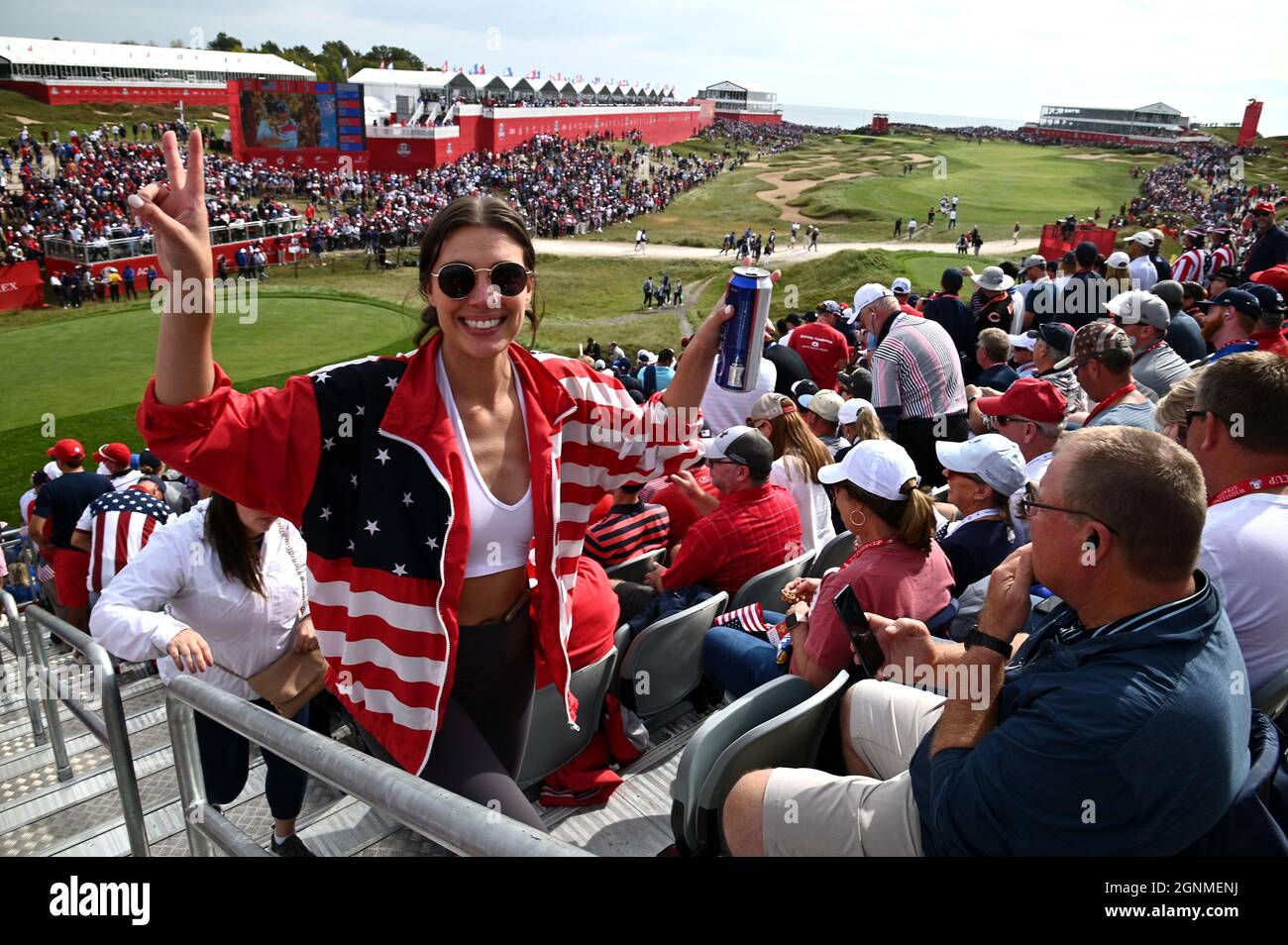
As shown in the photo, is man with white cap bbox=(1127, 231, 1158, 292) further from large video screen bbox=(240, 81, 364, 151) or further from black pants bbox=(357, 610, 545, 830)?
large video screen bbox=(240, 81, 364, 151)

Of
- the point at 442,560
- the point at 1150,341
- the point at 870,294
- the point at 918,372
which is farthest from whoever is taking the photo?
the point at 870,294

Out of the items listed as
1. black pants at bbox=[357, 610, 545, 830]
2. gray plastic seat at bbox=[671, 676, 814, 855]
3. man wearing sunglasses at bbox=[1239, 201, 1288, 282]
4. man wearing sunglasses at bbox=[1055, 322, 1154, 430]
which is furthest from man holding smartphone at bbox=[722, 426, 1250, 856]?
man wearing sunglasses at bbox=[1239, 201, 1288, 282]

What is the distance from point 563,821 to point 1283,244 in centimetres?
1436

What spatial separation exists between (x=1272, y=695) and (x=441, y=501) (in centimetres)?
277

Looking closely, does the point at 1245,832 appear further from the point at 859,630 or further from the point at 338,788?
the point at 338,788

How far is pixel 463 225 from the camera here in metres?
2.36

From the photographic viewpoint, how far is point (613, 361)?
1759cm

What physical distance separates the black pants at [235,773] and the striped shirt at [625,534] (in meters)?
1.95

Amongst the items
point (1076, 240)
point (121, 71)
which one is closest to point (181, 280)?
point (1076, 240)

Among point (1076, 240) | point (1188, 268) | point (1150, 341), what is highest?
point (1076, 240)

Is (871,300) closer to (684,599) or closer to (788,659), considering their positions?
(684,599)
